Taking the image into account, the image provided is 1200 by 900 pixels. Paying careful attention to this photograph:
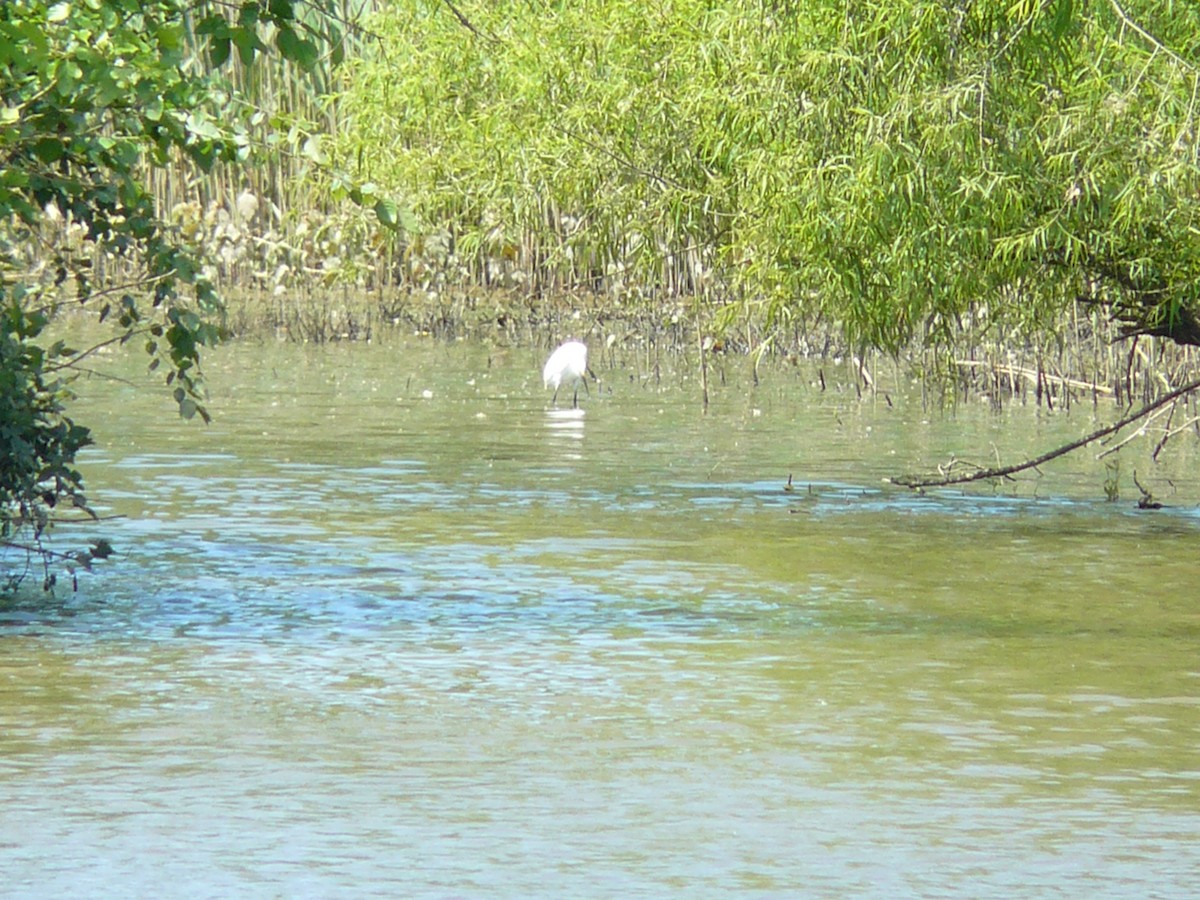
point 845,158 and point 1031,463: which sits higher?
point 845,158

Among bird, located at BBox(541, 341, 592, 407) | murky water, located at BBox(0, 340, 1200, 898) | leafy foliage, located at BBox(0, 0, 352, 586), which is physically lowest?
murky water, located at BBox(0, 340, 1200, 898)

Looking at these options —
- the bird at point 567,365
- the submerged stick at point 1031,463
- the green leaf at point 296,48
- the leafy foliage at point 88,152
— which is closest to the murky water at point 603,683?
the submerged stick at point 1031,463

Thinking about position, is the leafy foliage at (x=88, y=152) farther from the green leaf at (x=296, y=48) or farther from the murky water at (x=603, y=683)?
the green leaf at (x=296, y=48)

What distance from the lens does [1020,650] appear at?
9727 mm

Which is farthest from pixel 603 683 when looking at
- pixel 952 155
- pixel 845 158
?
pixel 845 158

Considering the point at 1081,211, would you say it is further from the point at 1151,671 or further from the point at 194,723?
the point at 194,723

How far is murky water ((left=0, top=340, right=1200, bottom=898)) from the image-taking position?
21.6 feet

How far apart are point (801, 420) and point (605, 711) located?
11.1 meters

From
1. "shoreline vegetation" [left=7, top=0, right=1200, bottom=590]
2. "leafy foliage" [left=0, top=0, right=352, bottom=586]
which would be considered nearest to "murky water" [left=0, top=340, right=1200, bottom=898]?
"leafy foliage" [left=0, top=0, right=352, bottom=586]

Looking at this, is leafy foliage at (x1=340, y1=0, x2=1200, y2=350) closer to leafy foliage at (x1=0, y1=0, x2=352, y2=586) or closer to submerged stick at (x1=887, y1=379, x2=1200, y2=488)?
submerged stick at (x1=887, y1=379, x2=1200, y2=488)

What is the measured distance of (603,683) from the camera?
898cm

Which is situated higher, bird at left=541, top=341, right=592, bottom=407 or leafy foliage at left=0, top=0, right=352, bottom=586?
leafy foliage at left=0, top=0, right=352, bottom=586

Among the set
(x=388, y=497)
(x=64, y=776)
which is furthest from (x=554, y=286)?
(x=64, y=776)

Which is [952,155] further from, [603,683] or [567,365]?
[567,365]
